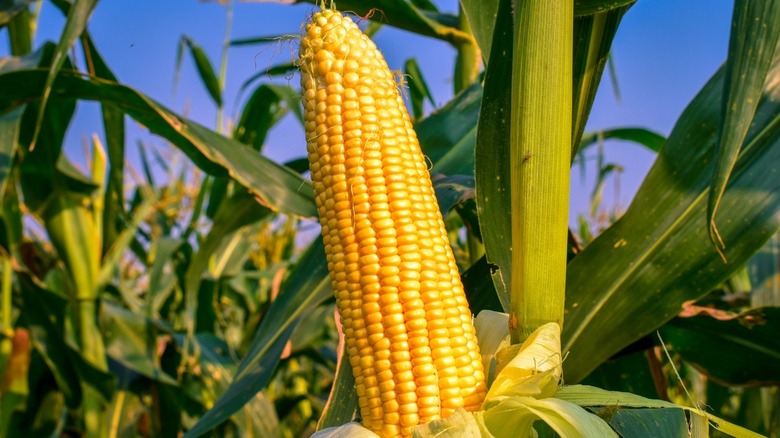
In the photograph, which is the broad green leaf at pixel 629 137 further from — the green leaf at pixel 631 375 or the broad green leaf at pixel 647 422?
the broad green leaf at pixel 647 422

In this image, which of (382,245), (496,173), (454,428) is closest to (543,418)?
(454,428)

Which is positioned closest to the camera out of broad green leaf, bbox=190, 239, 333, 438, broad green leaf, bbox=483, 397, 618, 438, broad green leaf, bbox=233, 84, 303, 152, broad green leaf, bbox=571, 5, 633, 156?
broad green leaf, bbox=483, 397, 618, 438

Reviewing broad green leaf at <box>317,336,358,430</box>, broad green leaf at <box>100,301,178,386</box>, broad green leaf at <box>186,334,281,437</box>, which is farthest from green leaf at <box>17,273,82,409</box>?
broad green leaf at <box>317,336,358,430</box>

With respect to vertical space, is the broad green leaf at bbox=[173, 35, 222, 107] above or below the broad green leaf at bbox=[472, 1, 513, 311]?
above

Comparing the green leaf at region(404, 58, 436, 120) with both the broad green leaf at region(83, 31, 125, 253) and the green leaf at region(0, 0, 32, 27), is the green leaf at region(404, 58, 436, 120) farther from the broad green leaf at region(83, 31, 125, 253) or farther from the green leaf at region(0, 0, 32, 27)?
the green leaf at region(0, 0, 32, 27)

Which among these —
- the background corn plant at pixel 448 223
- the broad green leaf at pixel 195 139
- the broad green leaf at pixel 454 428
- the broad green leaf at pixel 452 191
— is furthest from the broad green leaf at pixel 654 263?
the broad green leaf at pixel 195 139

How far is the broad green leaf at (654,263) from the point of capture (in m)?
1.25

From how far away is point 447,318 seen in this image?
94cm

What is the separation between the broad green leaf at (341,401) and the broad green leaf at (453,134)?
2.29 feet

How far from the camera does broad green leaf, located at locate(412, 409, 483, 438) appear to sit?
2.64ft

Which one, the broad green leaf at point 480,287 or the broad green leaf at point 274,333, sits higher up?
the broad green leaf at point 480,287

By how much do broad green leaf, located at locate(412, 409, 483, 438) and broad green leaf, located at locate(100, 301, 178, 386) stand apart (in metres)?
1.97

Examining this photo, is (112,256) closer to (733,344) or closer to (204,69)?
(204,69)

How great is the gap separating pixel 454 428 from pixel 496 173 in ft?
1.41
